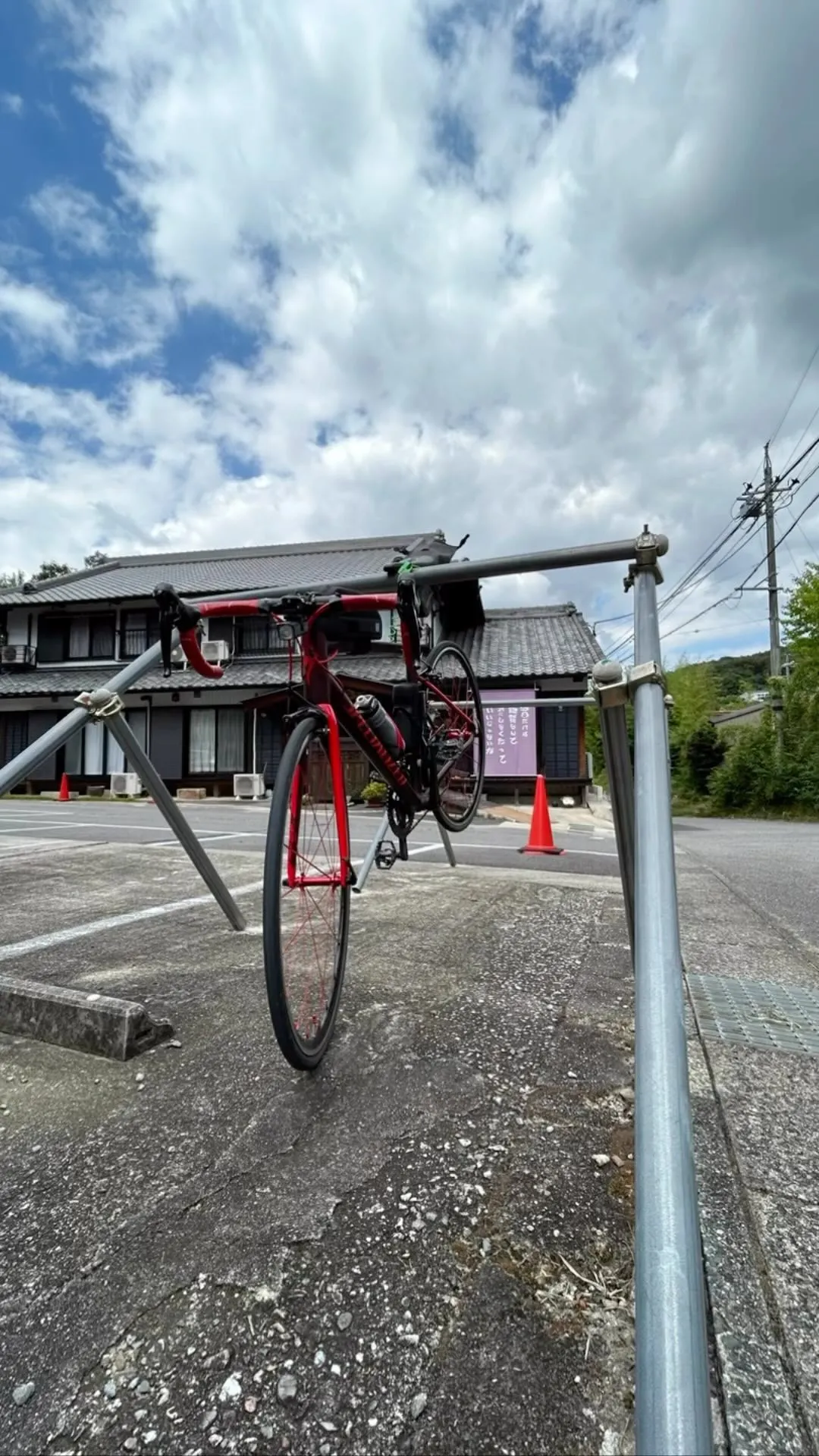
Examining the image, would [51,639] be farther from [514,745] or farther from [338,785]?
[338,785]

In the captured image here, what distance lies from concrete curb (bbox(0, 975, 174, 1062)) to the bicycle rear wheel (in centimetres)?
49

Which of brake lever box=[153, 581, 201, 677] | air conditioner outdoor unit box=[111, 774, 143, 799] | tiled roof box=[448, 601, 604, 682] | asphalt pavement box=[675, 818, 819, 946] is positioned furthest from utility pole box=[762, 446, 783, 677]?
brake lever box=[153, 581, 201, 677]

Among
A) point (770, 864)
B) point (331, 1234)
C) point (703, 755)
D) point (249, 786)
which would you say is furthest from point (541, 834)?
point (703, 755)

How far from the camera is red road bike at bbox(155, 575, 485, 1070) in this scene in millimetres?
1619

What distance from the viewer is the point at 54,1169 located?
1.39 m

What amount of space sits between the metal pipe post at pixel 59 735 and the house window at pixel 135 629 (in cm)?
1867

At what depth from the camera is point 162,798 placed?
254 cm

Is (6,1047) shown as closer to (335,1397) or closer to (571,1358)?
(335,1397)

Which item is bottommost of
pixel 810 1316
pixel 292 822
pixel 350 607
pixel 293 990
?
pixel 810 1316

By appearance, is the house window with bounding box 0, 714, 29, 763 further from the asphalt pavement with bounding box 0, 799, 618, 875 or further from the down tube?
the down tube

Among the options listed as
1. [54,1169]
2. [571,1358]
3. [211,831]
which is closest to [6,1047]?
[54,1169]

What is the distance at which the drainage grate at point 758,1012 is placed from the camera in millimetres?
2006

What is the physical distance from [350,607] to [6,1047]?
164cm

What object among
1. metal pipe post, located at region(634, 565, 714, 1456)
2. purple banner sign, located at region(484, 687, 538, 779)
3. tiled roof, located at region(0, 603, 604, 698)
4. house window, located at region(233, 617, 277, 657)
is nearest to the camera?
metal pipe post, located at region(634, 565, 714, 1456)
